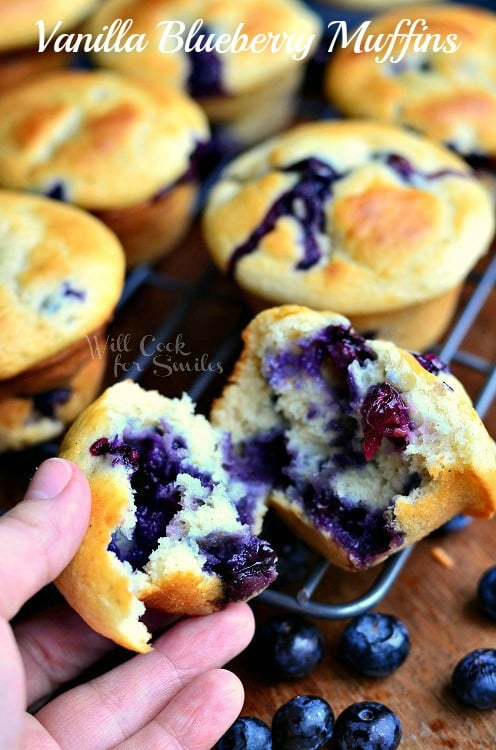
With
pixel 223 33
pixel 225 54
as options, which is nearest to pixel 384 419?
Result: pixel 225 54

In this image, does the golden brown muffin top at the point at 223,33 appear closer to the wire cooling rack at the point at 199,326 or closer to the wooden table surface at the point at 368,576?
the wire cooling rack at the point at 199,326

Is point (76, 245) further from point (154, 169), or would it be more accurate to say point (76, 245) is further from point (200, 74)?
point (200, 74)

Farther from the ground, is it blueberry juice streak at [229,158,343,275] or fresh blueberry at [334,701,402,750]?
blueberry juice streak at [229,158,343,275]

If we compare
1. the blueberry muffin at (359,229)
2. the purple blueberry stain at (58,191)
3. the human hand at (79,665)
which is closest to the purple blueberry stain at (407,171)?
the blueberry muffin at (359,229)

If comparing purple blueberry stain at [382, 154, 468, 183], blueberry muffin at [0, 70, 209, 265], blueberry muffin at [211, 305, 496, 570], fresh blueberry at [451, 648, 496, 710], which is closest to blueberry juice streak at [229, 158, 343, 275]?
purple blueberry stain at [382, 154, 468, 183]

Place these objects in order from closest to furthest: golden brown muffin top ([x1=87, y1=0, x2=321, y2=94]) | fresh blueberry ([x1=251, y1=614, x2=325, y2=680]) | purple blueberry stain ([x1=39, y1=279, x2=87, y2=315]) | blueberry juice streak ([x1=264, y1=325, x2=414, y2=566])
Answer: blueberry juice streak ([x1=264, y1=325, x2=414, y2=566]) < fresh blueberry ([x1=251, y1=614, x2=325, y2=680]) < purple blueberry stain ([x1=39, y1=279, x2=87, y2=315]) < golden brown muffin top ([x1=87, y1=0, x2=321, y2=94])

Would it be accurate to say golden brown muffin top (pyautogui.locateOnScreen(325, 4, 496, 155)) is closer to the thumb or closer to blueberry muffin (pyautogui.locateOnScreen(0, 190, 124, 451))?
blueberry muffin (pyautogui.locateOnScreen(0, 190, 124, 451))

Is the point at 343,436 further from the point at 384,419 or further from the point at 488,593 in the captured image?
the point at 488,593

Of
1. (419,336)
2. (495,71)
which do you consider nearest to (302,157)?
(419,336)
